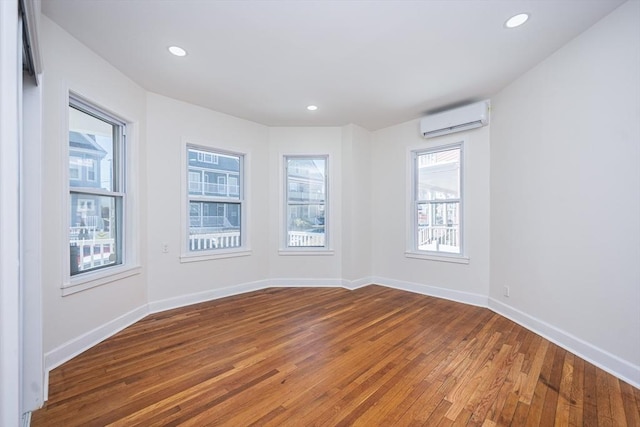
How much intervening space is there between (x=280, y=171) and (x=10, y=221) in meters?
3.91

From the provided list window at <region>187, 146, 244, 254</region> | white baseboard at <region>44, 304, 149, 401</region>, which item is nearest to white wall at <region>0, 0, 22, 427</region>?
white baseboard at <region>44, 304, 149, 401</region>

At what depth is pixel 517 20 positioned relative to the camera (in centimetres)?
216

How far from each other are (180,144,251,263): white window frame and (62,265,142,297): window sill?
2.20ft

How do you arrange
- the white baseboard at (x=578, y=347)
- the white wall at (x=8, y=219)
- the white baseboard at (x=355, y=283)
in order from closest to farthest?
the white wall at (x=8, y=219) → the white baseboard at (x=578, y=347) → the white baseboard at (x=355, y=283)

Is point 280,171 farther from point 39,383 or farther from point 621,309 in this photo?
point 621,309

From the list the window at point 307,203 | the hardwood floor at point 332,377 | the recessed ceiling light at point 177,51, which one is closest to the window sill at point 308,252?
the window at point 307,203

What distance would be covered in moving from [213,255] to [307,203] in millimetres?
1705

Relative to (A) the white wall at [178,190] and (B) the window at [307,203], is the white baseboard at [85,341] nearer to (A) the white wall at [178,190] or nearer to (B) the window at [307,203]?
(A) the white wall at [178,190]

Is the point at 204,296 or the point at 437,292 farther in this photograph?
the point at 437,292

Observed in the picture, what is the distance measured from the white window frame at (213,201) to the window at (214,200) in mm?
14

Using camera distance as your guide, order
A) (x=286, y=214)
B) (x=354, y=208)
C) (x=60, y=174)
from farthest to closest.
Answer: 1. (x=286, y=214)
2. (x=354, y=208)
3. (x=60, y=174)

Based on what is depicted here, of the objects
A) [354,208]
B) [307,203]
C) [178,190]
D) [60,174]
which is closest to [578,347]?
[354,208]

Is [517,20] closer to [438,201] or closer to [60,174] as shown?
[438,201]

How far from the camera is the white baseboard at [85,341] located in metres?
2.19
